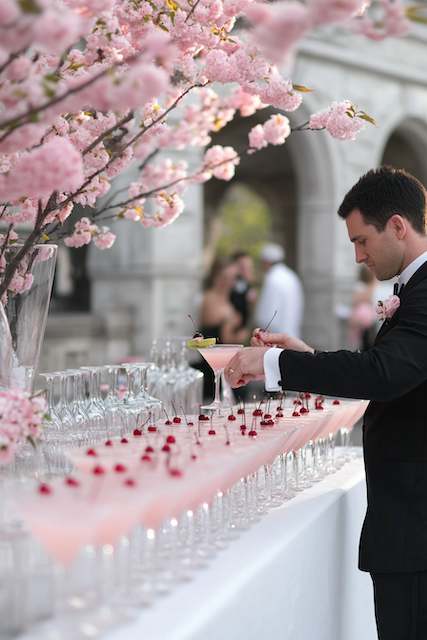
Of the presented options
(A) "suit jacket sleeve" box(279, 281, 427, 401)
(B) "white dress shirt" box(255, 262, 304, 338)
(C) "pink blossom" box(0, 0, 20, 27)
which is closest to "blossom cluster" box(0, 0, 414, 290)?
(C) "pink blossom" box(0, 0, 20, 27)

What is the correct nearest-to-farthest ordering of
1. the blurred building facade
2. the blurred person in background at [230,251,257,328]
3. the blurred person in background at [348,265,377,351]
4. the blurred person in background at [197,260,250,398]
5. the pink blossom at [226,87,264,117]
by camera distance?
the pink blossom at [226,87,264,117], the blurred person in background at [197,260,250,398], the blurred person in background at [348,265,377,351], the blurred person in background at [230,251,257,328], the blurred building facade

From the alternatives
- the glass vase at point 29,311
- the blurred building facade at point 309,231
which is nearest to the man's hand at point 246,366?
the glass vase at point 29,311

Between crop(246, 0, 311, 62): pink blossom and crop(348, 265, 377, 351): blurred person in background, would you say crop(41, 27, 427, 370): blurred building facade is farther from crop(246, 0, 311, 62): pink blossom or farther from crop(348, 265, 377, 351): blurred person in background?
crop(246, 0, 311, 62): pink blossom

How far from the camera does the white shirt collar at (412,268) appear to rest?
286 centimetres

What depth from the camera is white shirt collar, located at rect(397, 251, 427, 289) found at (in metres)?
2.86

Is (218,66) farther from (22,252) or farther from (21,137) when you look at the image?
(21,137)

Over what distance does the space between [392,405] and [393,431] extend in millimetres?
74

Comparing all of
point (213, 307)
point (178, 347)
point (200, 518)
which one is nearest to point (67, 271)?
point (213, 307)

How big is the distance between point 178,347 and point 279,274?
5.56m

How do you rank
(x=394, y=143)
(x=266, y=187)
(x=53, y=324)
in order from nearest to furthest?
(x=53, y=324), (x=394, y=143), (x=266, y=187)

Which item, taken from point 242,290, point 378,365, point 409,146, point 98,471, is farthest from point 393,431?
point 409,146

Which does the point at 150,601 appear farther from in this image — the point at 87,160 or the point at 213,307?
the point at 213,307

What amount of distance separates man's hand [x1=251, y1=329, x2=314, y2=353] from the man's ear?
47cm

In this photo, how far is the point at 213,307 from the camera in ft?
29.6
